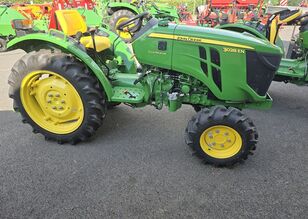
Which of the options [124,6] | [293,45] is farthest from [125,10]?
[293,45]

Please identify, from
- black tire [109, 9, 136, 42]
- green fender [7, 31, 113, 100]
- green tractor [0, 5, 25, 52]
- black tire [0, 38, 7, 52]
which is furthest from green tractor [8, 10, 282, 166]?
black tire [109, 9, 136, 42]

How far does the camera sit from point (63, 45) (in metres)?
2.69

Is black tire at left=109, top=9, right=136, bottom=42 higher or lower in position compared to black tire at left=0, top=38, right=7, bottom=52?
higher

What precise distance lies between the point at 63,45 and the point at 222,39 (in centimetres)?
148

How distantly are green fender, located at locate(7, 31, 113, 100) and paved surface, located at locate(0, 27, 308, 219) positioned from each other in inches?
27.1

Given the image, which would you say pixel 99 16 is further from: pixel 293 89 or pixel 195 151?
pixel 195 151

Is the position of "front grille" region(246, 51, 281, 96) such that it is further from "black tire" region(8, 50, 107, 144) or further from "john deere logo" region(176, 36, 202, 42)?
"black tire" region(8, 50, 107, 144)

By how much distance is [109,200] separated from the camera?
224cm

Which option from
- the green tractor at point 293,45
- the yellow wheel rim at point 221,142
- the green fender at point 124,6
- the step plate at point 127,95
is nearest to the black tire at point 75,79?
the step plate at point 127,95

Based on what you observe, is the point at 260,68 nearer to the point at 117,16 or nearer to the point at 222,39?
the point at 222,39

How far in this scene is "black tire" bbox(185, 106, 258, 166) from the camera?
2.44 metres

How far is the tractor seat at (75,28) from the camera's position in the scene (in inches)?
123

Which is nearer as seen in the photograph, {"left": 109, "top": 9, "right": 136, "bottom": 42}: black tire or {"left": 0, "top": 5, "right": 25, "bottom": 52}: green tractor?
{"left": 0, "top": 5, "right": 25, "bottom": 52}: green tractor

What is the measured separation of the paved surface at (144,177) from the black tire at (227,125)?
0.12 metres
